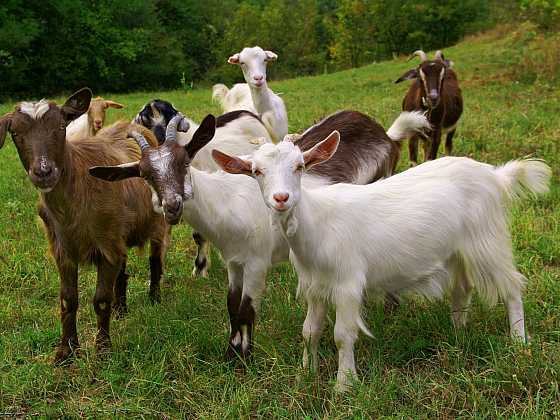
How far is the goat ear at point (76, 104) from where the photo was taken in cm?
385

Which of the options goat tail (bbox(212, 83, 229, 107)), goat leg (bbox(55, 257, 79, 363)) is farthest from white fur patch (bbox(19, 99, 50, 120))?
goat tail (bbox(212, 83, 229, 107))

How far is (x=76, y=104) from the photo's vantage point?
3.88 metres

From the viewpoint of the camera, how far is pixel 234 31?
4275 cm

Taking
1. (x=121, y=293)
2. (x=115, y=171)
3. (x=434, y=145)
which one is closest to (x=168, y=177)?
(x=115, y=171)

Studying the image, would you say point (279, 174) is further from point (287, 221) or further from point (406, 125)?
point (406, 125)

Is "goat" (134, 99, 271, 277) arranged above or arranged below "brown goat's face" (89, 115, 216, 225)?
below

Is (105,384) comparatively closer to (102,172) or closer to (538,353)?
(102,172)

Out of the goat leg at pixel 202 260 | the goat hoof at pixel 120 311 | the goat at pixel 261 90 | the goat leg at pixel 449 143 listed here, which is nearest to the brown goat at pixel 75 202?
the goat hoof at pixel 120 311

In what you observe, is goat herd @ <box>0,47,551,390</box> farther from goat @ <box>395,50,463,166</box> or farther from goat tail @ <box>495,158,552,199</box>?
goat @ <box>395,50,463,166</box>

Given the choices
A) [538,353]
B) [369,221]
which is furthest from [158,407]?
[538,353]

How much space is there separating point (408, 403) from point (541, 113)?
8.15 metres

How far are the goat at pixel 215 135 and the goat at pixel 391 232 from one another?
1666mm

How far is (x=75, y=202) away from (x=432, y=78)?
596 cm

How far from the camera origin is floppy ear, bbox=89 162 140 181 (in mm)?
3600
